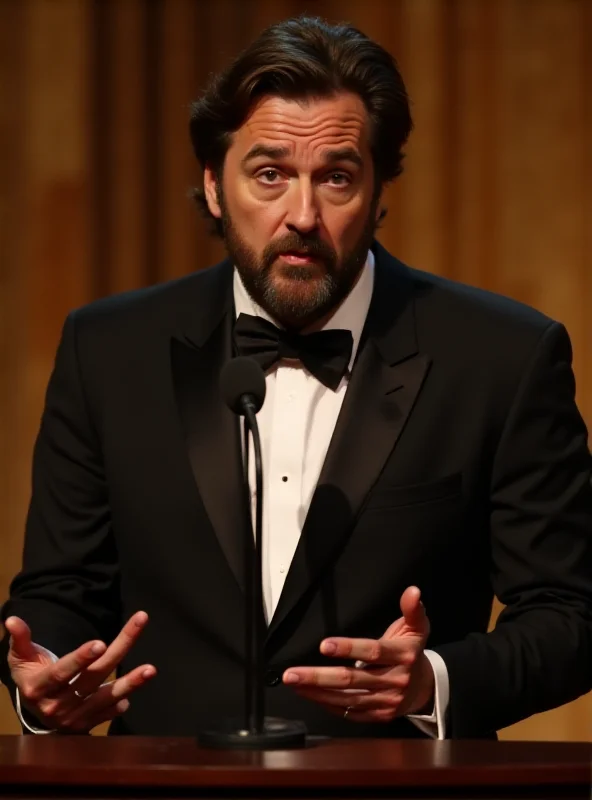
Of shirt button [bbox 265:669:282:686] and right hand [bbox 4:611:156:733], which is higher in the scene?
right hand [bbox 4:611:156:733]

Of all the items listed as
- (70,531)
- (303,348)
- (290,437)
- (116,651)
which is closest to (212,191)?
(303,348)

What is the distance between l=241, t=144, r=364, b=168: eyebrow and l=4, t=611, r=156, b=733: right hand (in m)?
0.80

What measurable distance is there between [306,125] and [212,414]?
0.49 meters

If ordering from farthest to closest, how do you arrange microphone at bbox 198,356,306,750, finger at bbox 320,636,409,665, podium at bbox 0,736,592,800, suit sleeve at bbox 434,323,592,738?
suit sleeve at bbox 434,323,592,738, finger at bbox 320,636,409,665, microphone at bbox 198,356,306,750, podium at bbox 0,736,592,800

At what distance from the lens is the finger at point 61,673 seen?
1882 millimetres

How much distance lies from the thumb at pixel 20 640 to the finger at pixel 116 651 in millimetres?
98

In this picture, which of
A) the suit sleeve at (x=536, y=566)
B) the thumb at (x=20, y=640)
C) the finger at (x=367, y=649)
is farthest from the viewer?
the suit sleeve at (x=536, y=566)

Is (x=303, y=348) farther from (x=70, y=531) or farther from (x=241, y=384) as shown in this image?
(x=241, y=384)

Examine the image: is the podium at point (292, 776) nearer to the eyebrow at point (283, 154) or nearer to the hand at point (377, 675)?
the hand at point (377, 675)

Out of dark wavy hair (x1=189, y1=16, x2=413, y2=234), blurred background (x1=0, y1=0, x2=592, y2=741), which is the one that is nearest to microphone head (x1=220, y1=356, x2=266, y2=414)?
dark wavy hair (x1=189, y1=16, x2=413, y2=234)

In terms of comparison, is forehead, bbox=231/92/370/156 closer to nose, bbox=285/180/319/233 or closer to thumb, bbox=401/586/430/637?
nose, bbox=285/180/319/233

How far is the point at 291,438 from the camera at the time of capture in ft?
7.83

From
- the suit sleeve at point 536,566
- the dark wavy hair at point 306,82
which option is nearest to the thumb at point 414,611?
the suit sleeve at point 536,566

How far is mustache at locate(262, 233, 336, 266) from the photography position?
2348mm
